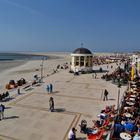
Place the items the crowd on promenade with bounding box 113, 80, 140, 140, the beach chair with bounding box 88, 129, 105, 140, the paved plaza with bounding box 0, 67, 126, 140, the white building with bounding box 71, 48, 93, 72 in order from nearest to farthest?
the crowd on promenade with bounding box 113, 80, 140, 140 → the beach chair with bounding box 88, 129, 105, 140 → the paved plaza with bounding box 0, 67, 126, 140 → the white building with bounding box 71, 48, 93, 72

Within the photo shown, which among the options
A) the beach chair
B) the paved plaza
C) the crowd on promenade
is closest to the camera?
the crowd on promenade

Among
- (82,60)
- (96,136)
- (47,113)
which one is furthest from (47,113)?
(82,60)

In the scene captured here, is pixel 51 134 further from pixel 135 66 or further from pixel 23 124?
pixel 135 66

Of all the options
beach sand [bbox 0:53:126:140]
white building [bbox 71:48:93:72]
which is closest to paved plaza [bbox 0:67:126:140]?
beach sand [bbox 0:53:126:140]

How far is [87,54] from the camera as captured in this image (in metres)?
40.2

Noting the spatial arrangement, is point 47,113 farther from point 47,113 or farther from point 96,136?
point 96,136

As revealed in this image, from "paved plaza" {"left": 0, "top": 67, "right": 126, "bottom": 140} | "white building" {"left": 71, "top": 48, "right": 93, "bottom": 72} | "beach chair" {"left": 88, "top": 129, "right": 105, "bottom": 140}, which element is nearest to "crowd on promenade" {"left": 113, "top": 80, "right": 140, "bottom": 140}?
"beach chair" {"left": 88, "top": 129, "right": 105, "bottom": 140}

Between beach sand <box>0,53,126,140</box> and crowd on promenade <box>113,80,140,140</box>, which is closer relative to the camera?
crowd on promenade <box>113,80,140,140</box>

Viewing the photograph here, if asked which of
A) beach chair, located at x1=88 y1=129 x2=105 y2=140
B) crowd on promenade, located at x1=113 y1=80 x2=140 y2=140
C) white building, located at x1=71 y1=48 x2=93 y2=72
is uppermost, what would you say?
white building, located at x1=71 y1=48 x2=93 y2=72

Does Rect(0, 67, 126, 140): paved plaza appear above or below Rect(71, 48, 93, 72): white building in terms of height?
below

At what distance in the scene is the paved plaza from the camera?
12.3 metres

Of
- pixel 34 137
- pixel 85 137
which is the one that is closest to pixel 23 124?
pixel 34 137

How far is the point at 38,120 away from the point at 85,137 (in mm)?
4287

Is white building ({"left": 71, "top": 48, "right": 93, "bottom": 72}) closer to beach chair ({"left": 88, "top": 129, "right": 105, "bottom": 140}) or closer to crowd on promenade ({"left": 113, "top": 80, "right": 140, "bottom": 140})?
crowd on promenade ({"left": 113, "top": 80, "right": 140, "bottom": 140})
